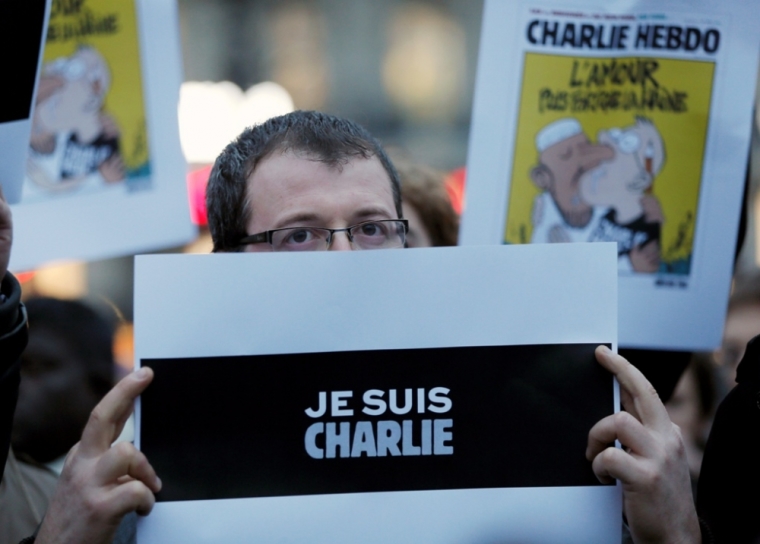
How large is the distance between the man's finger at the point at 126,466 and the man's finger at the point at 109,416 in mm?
24

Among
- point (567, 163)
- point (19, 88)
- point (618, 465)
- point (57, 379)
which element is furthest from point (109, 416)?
point (57, 379)

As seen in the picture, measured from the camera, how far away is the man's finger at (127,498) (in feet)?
5.50

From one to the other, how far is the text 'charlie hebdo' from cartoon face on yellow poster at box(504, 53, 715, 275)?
1.39m

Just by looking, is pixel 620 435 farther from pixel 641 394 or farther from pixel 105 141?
pixel 105 141

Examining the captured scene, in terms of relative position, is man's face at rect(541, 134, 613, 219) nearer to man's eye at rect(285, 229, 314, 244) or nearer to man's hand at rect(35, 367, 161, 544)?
man's eye at rect(285, 229, 314, 244)

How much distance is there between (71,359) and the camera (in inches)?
148

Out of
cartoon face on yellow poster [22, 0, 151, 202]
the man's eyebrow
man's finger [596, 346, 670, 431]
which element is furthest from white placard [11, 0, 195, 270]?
man's finger [596, 346, 670, 431]

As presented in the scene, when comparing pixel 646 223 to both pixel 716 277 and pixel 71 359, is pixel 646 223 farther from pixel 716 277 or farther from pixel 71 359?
pixel 71 359

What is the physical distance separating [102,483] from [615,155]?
6.52 ft

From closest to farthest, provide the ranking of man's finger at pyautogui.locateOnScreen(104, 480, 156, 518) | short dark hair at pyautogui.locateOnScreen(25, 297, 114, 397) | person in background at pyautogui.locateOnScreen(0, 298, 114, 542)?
1. man's finger at pyautogui.locateOnScreen(104, 480, 156, 518)
2. person in background at pyautogui.locateOnScreen(0, 298, 114, 542)
3. short dark hair at pyautogui.locateOnScreen(25, 297, 114, 397)

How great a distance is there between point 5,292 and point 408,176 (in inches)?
77.8

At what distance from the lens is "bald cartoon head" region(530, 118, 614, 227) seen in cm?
310

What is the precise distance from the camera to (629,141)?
10.2ft

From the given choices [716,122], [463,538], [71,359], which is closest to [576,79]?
[716,122]
